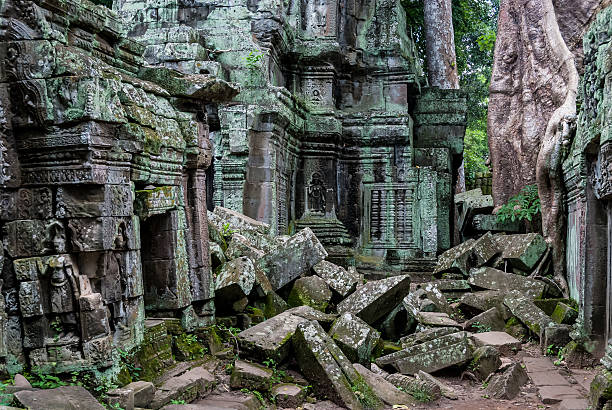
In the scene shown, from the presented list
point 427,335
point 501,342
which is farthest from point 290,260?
point 501,342

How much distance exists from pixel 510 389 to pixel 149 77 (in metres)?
4.67

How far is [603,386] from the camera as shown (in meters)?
4.68

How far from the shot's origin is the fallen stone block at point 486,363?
6328 millimetres

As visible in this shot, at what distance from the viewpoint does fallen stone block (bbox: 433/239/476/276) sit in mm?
10195

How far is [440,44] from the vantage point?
762 inches

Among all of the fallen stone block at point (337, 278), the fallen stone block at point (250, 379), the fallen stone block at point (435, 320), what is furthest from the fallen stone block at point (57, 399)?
the fallen stone block at point (435, 320)

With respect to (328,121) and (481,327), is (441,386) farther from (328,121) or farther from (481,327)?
(328,121)

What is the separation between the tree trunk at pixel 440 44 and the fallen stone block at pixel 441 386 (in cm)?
1444

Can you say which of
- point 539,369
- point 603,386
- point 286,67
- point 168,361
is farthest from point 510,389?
point 286,67

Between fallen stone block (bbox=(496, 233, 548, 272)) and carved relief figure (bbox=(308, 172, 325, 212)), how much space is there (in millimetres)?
3906

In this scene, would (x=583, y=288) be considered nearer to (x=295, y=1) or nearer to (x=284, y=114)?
(x=284, y=114)

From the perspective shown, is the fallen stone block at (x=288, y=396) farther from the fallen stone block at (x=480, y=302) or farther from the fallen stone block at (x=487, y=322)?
the fallen stone block at (x=480, y=302)

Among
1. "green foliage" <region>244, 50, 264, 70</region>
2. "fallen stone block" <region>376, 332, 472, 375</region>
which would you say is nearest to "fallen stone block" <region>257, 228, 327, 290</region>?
"fallen stone block" <region>376, 332, 472, 375</region>

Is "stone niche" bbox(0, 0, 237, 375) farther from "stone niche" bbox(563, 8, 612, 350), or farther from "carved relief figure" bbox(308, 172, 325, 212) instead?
"carved relief figure" bbox(308, 172, 325, 212)
